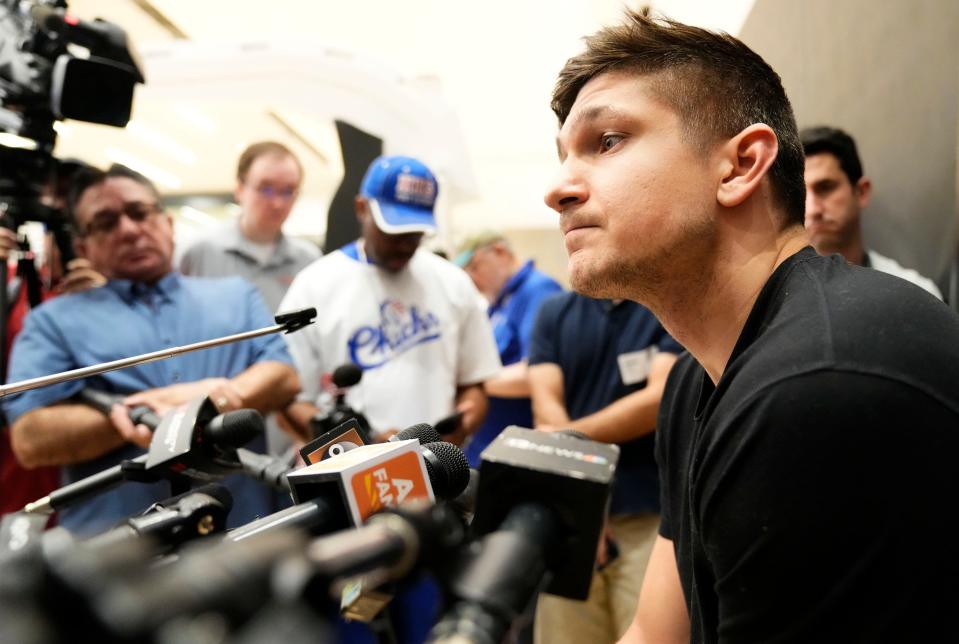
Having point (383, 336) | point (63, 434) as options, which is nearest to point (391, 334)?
point (383, 336)

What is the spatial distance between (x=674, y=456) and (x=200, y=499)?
0.81 meters

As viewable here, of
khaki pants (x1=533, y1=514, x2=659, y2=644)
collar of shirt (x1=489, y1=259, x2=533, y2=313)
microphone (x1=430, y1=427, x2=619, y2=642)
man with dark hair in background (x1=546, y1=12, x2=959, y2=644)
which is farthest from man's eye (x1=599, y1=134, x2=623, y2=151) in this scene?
collar of shirt (x1=489, y1=259, x2=533, y2=313)

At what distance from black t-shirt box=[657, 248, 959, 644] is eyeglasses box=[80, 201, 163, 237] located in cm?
163

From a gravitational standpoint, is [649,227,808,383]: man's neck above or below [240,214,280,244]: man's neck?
above

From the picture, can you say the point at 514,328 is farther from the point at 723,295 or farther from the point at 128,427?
the point at 723,295

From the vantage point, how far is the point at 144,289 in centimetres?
179

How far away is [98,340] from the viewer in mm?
1621

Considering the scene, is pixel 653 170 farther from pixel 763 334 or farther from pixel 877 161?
pixel 877 161

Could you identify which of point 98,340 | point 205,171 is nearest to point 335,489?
point 98,340

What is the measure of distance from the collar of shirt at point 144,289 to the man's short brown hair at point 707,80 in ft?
3.95

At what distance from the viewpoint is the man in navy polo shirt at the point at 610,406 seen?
1.88m

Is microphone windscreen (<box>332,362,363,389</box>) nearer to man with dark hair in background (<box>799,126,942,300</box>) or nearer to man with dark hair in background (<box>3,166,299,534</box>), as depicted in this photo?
man with dark hair in background (<box>3,166,299,534</box>)

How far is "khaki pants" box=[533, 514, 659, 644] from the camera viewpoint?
70.0 inches

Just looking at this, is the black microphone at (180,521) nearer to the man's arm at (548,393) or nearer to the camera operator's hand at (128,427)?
the camera operator's hand at (128,427)
